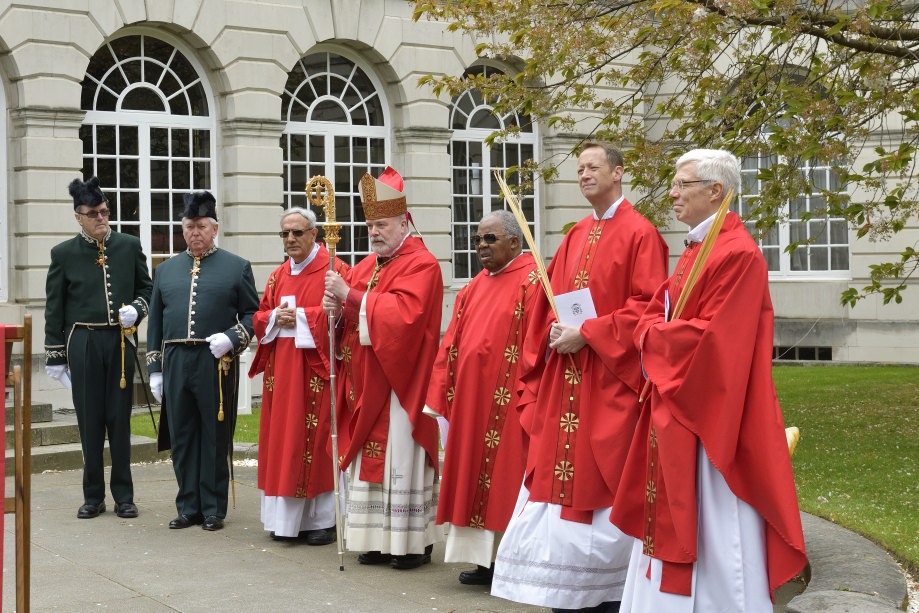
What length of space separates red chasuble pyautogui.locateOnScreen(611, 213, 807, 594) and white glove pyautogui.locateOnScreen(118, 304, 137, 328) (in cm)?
470

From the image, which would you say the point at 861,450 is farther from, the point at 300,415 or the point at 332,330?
the point at 332,330

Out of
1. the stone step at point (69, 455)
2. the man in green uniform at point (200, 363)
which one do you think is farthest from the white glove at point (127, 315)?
the stone step at point (69, 455)

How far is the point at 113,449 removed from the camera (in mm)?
8789

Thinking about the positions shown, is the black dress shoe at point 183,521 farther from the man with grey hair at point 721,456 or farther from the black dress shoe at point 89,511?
the man with grey hair at point 721,456

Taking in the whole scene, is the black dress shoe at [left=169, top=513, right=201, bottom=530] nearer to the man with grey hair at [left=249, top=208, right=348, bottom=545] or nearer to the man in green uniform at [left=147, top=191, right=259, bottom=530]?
the man in green uniform at [left=147, top=191, right=259, bottom=530]

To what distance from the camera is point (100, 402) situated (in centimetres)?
882

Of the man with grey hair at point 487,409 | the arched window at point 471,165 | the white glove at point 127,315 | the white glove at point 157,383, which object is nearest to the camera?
the man with grey hair at point 487,409

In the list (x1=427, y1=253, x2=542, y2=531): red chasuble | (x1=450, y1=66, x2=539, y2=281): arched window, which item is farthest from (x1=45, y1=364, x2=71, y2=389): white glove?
(x1=450, y1=66, x2=539, y2=281): arched window

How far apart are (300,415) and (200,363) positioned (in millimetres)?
833

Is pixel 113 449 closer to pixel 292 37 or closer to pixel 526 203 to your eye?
pixel 292 37

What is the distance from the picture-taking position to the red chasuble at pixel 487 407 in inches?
263

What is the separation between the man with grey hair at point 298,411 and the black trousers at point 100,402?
3.88 ft

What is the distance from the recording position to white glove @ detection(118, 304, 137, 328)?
8703 mm

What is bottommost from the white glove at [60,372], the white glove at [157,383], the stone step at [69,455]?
the stone step at [69,455]
